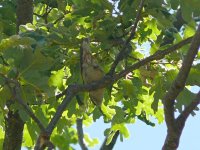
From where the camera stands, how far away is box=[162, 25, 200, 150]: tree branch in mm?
1769

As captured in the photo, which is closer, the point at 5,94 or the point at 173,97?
the point at 173,97

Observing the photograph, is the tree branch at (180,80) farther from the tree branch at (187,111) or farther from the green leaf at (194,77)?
the green leaf at (194,77)

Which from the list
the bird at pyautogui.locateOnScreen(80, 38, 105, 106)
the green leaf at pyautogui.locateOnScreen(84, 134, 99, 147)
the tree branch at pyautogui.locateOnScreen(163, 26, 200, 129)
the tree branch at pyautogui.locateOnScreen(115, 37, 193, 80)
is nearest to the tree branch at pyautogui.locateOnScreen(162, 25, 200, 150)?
the tree branch at pyautogui.locateOnScreen(163, 26, 200, 129)

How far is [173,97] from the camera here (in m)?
1.87

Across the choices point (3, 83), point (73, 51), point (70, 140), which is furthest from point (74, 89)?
point (70, 140)

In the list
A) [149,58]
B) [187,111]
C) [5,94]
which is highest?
[5,94]

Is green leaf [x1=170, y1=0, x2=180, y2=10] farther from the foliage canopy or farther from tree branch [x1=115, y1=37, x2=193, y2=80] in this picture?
tree branch [x1=115, y1=37, x2=193, y2=80]

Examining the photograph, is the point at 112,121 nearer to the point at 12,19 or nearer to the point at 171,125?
the point at 12,19

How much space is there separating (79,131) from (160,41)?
1.06 metres

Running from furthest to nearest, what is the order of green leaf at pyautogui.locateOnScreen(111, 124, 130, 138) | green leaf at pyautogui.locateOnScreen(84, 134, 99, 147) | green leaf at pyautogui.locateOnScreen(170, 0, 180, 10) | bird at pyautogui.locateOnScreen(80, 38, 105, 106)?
1. green leaf at pyautogui.locateOnScreen(84, 134, 99, 147)
2. green leaf at pyautogui.locateOnScreen(111, 124, 130, 138)
3. green leaf at pyautogui.locateOnScreen(170, 0, 180, 10)
4. bird at pyautogui.locateOnScreen(80, 38, 105, 106)

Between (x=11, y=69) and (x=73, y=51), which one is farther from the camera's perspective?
(x=73, y=51)

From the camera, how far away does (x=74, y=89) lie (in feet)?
6.58

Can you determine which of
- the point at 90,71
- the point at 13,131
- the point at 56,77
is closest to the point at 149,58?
the point at 90,71

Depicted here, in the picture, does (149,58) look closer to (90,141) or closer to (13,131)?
(13,131)
